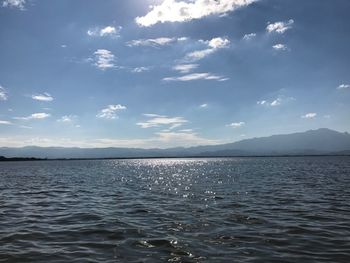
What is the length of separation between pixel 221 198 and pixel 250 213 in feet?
31.7

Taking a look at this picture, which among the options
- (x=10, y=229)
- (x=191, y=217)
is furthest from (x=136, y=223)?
(x=10, y=229)

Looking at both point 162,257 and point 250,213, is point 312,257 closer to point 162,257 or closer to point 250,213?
point 162,257

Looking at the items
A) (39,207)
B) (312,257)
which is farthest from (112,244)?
(39,207)

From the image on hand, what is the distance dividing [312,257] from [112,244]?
8.67 m

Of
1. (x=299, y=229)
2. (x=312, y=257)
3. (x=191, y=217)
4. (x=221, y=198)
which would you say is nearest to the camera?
(x=312, y=257)

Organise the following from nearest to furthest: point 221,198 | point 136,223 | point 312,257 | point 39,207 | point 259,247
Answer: point 312,257 < point 259,247 < point 136,223 < point 39,207 < point 221,198

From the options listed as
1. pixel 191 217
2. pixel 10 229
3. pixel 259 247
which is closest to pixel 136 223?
pixel 191 217

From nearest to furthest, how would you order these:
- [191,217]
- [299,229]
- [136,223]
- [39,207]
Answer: [299,229], [136,223], [191,217], [39,207]

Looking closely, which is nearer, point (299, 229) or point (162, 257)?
point (162, 257)

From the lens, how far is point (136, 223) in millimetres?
22047

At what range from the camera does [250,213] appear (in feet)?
82.5

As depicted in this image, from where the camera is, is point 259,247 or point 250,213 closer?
point 259,247

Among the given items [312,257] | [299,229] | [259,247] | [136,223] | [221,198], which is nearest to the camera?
[312,257]

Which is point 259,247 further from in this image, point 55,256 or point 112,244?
point 55,256
